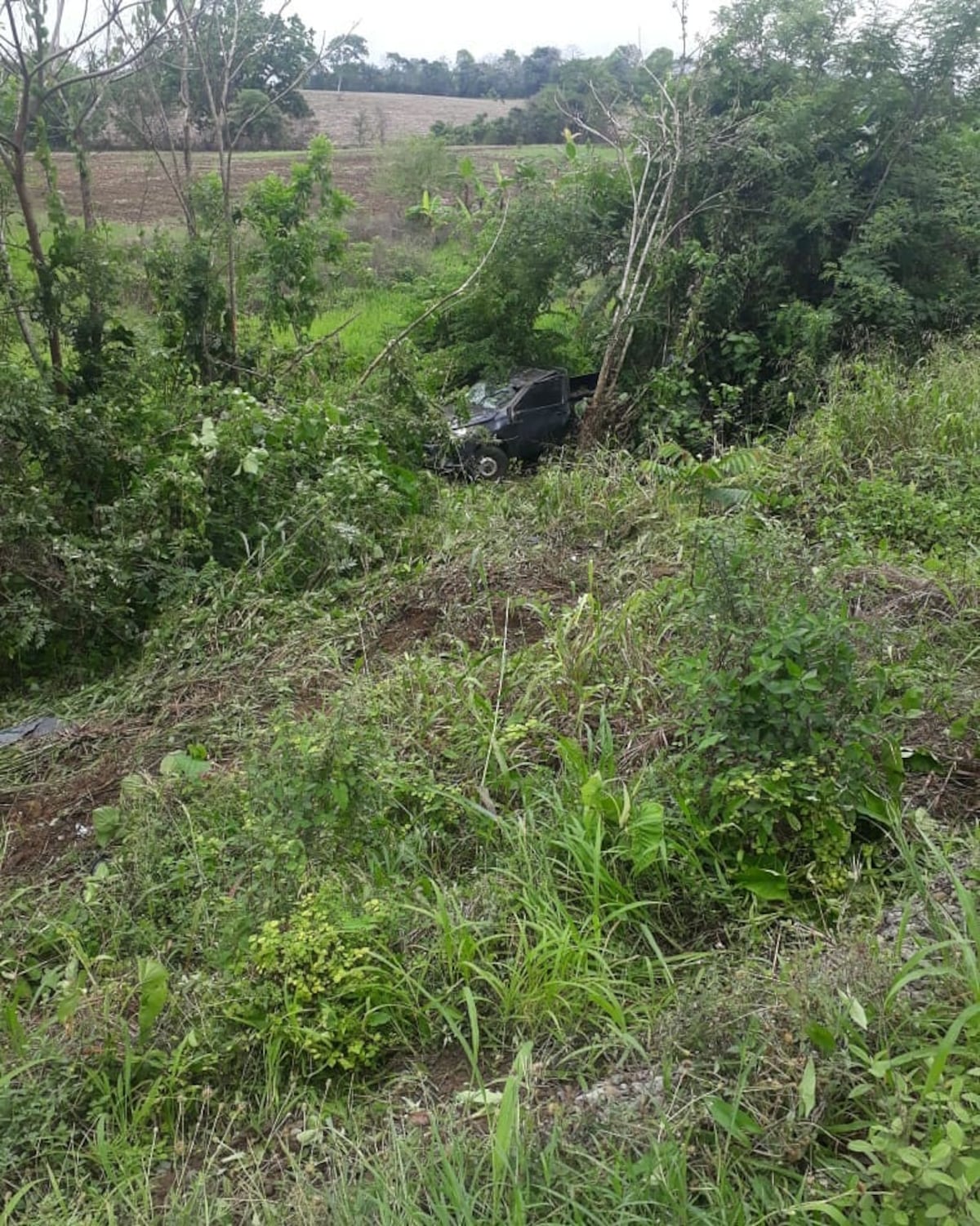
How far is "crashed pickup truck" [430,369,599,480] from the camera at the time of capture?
9062 millimetres

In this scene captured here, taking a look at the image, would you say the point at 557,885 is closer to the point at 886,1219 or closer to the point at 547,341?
the point at 886,1219

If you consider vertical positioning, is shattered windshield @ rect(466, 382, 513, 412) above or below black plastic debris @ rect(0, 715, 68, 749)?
above

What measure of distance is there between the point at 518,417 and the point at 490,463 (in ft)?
4.19

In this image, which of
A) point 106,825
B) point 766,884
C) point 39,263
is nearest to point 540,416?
point 39,263

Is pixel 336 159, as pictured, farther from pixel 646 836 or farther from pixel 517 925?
pixel 517 925

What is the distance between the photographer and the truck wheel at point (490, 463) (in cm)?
862

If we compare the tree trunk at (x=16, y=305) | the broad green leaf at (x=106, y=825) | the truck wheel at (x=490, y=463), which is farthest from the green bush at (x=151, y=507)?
the truck wheel at (x=490, y=463)

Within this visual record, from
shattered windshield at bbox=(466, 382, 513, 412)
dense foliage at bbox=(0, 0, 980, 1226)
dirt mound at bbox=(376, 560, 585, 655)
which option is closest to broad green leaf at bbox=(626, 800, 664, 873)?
dense foliage at bbox=(0, 0, 980, 1226)

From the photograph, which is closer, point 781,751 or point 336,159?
point 781,751

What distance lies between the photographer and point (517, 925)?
9.02ft

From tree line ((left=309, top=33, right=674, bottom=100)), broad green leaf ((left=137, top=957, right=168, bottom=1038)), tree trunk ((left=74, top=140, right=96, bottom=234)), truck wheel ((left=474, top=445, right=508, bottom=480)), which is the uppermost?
tree line ((left=309, top=33, right=674, bottom=100))

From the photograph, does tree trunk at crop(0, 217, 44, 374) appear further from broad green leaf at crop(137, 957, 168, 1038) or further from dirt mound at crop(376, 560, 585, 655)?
broad green leaf at crop(137, 957, 168, 1038)

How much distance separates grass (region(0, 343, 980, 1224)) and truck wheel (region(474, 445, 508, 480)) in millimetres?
4081

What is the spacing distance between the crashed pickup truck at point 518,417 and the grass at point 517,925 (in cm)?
463
